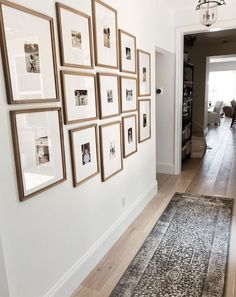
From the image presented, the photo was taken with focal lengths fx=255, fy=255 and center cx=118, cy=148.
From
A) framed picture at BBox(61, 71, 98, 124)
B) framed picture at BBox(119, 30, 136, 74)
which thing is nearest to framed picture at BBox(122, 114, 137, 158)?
framed picture at BBox(119, 30, 136, 74)

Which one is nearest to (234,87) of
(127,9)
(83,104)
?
(127,9)

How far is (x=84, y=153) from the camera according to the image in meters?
1.93

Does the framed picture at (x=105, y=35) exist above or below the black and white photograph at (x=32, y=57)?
above

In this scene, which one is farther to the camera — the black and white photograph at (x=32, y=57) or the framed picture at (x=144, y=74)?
the framed picture at (x=144, y=74)

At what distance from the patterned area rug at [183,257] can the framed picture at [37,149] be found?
1028mm

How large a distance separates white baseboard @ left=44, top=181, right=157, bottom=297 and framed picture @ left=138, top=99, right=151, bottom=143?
29.1 inches

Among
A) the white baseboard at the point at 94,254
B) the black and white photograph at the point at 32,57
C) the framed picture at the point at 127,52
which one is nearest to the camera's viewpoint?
the black and white photograph at the point at 32,57

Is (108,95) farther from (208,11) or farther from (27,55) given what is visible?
(208,11)

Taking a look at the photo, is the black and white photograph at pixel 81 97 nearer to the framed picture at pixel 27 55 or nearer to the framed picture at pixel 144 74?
→ the framed picture at pixel 27 55

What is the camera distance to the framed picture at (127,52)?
7.98ft

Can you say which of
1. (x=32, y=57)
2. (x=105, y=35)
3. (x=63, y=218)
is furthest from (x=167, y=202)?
(x=32, y=57)

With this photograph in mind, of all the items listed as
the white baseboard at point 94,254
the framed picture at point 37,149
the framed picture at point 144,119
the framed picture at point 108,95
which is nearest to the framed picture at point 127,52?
the framed picture at point 108,95

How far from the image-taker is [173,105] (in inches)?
170

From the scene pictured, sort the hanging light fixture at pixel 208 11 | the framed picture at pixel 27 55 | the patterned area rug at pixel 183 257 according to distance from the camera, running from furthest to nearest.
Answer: the hanging light fixture at pixel 208 11 → the patterned area rug at pixel 183 257 → the framed picture at pixel 27 55
